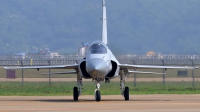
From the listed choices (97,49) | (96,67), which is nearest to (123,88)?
(97,49)

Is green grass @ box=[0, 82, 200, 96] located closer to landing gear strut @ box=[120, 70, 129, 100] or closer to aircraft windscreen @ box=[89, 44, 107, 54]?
landing gear strut @ box=[120, 70, 129, 100]

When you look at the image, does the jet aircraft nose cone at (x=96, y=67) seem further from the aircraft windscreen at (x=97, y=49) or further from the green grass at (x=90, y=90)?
the green grass at (x=90, y=90)

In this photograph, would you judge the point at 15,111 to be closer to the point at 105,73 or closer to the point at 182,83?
the point at 105,73

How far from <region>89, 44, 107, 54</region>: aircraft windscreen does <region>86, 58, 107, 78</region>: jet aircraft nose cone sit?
54 cm

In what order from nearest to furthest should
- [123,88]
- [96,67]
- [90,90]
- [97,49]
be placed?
[96,67], [97,49], [123,88], [90,90]

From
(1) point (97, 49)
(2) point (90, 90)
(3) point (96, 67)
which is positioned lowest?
(2) point (90, 90)

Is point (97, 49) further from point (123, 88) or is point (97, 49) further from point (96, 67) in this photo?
point (123, 88)

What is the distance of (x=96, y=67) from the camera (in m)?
22.6

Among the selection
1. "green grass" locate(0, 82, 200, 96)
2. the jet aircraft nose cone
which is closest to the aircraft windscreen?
the jet aircraft nose cone

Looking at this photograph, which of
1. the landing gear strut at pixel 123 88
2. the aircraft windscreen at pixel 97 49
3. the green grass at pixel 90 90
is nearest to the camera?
the aircraft windscreen at pixel 97 49

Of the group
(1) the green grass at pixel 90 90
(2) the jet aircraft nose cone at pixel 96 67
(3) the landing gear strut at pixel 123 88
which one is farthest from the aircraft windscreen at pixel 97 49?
(1) the green grass at pixel 90 90

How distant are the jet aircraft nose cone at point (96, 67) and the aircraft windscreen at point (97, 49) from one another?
1.76 ft

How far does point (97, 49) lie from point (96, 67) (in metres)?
1.07

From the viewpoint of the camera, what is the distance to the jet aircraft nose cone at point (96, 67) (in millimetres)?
22688
